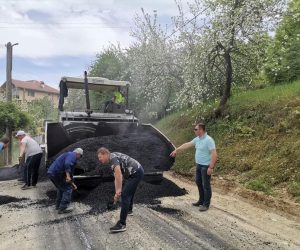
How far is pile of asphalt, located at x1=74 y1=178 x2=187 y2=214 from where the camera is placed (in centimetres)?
820

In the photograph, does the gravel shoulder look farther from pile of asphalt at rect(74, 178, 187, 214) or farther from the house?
the house

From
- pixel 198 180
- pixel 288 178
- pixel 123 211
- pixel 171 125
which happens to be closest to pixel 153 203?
pixel 198 180

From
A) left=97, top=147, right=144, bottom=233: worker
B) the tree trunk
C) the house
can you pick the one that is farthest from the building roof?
left=97, top=147, right=144, bottom=233: worker

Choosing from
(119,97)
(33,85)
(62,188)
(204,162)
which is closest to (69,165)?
(62,188)

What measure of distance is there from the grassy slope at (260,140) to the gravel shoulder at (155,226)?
1089 millimetres

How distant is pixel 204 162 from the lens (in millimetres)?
7812

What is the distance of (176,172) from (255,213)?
5.25 metres

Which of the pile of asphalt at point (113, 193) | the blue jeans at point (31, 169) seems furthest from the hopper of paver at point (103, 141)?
the blue jeans at point (31, 169)

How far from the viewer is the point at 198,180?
7.98 meters

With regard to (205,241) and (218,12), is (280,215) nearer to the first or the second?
(205,241)

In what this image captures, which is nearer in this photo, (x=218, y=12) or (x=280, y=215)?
(x=280, y=215)

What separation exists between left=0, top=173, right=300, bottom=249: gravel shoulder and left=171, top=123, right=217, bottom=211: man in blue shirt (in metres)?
0.30

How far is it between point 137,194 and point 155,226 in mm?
2307

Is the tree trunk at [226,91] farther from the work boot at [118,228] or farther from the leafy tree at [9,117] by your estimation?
the leafy tree at [9,117]
